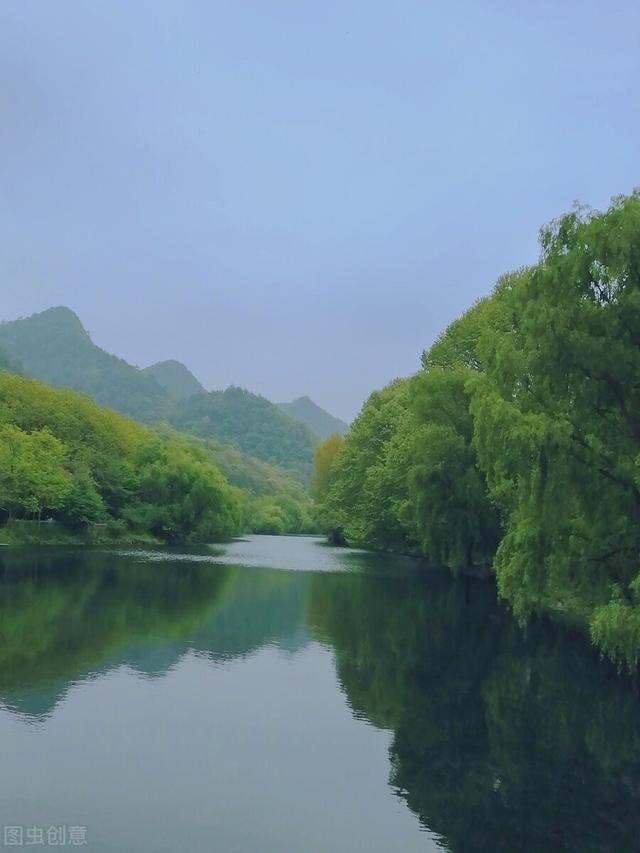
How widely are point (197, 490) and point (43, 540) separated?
681 inches

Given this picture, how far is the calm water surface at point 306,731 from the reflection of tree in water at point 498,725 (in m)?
0.06

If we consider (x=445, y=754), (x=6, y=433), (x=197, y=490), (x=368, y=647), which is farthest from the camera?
(x=197, y=490)

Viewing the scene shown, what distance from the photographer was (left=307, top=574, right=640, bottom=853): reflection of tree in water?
1355cm

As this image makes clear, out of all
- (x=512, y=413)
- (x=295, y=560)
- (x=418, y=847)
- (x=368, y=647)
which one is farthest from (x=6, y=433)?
(x=418, y=847)

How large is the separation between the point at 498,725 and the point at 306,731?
4.56m

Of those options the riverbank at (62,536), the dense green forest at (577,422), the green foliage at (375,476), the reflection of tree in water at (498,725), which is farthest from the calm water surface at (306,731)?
the riverbank at (62,536)

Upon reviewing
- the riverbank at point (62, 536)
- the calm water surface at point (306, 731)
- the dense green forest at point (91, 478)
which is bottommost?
the calm water surface at point (306, 731)

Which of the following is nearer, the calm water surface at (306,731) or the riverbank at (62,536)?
the calm water surface at (306,731)

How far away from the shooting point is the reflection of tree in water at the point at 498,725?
13547 millimetres

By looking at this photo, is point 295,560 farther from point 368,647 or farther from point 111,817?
point 111,817

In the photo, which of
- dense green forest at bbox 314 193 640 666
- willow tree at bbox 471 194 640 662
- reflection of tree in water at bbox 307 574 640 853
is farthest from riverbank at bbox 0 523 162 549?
willow tree at bbox 471 194 640 662

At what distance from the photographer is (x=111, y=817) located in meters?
12.8

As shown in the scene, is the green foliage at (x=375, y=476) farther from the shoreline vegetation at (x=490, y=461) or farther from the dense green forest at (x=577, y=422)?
the dense green forest at (x=577, y=422)

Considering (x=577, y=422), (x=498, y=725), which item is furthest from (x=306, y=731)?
(x=577, y=422)
